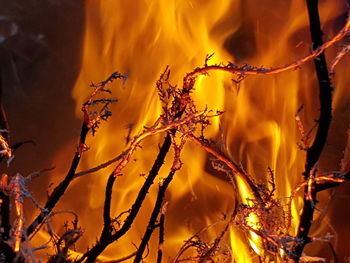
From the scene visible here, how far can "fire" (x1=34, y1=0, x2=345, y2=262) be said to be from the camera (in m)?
1.15

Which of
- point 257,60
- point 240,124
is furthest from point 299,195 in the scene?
point 257,60

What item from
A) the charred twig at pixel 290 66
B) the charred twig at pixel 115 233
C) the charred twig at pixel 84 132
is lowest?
the charred twig at pixel 115 233

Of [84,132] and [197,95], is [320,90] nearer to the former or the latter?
[84,132]

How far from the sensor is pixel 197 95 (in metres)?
1.19

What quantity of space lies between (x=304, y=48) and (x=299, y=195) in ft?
1.30

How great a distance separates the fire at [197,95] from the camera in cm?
115

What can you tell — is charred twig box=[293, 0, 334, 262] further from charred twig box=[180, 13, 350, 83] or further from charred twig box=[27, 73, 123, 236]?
charred twig box=[27, 73, 123, 236]

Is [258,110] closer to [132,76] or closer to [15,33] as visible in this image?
[132,76]

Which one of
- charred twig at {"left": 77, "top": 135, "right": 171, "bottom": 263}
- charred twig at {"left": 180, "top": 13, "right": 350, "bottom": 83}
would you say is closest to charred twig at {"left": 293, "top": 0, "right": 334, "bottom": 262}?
charred twig at {"left": 180, "top": 13, "right": 350, "bottom": 83}

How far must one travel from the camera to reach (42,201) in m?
1.17

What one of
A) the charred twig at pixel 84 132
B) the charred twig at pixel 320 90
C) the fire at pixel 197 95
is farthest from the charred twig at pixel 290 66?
the fire at pixel 197 95

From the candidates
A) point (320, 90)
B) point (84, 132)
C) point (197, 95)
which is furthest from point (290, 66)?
point (197, 95)

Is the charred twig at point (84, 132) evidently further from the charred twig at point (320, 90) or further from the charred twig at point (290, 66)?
the charred twig at point (320, 90)

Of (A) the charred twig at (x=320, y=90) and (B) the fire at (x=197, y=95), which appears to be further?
(B) the fire at (x=197, y=95)
